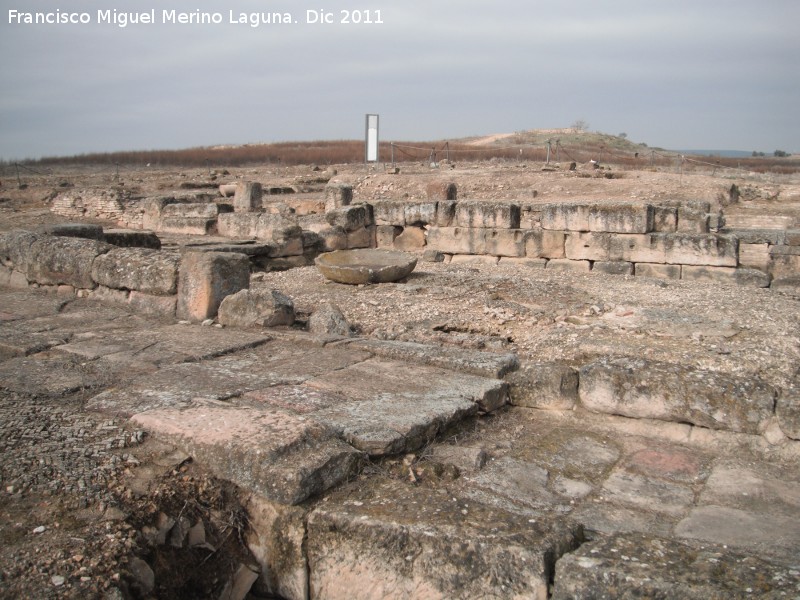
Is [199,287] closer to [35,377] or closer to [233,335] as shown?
[233,335]

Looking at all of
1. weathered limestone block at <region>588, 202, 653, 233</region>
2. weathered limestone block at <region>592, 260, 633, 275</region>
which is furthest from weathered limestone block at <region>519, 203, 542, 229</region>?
weathered limestone block at <region>592, 260, 633, 275</region>

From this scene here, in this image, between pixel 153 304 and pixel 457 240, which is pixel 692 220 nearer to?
pixel 457 240

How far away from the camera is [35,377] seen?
473 centimetres

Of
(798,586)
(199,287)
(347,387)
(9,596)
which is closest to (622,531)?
(798,586)

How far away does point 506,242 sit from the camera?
1269 cm

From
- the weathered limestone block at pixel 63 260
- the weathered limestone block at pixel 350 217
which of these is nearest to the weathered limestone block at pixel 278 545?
the weathered limestone block at pixel 63 260

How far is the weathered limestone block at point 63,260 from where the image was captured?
24.9 feet

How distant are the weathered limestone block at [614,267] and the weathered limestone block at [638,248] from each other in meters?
0.10

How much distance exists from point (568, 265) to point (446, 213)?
2.39 metres

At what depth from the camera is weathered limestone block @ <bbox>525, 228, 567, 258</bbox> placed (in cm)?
1240

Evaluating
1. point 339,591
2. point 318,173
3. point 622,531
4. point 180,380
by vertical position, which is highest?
point 318,173

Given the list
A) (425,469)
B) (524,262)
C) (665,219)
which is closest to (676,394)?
(425,469)

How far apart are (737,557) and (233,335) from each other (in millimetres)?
4352

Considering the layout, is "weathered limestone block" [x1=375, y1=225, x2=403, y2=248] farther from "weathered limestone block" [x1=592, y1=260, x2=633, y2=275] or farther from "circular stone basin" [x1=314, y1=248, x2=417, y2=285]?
"weathered limestone block" [x1=592, y1=260, x2=633, y2=275]
